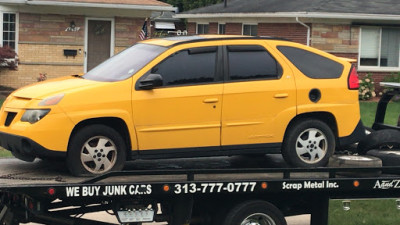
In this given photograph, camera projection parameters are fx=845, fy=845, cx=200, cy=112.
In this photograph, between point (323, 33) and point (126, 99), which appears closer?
point (126, 99)

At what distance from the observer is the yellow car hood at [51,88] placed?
8.16m

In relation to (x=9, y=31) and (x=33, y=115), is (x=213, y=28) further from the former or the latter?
(x=33, y=115)

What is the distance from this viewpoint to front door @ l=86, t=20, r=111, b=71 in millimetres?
28875

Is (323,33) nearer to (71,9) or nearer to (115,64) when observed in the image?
(71,9)

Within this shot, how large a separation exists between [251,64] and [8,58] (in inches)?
752

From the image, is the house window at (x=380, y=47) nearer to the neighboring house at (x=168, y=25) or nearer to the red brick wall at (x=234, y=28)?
the red brick wall at (x=234, y=28)

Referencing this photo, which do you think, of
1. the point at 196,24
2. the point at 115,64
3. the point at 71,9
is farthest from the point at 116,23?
the point at 115,64

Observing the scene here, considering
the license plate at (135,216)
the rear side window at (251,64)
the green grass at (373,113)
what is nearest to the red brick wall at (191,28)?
the green grass at (373,113)

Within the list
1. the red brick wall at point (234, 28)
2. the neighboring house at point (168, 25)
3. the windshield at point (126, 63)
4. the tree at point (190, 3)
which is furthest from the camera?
the tree at point (190, 3)

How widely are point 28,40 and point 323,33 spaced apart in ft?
32.3

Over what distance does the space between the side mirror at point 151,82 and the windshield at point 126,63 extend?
21cm

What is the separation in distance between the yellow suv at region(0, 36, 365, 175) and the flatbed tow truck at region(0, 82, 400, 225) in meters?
0.32

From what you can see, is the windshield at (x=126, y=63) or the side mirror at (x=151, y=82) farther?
the windshield at (x=126, y=63)

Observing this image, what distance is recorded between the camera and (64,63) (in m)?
28.1
